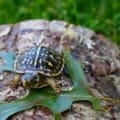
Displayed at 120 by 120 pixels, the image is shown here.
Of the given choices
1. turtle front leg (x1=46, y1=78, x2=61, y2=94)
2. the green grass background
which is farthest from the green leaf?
the green grass background

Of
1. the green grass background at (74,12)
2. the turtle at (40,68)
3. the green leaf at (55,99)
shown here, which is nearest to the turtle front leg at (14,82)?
the turtle at (40,68)

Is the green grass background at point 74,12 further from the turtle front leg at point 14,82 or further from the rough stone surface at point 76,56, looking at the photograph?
the turtle front leg at point 14,82

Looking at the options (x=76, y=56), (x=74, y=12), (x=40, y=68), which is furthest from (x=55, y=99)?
(x=74, y=12)

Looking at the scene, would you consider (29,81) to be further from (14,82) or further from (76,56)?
(76,56)

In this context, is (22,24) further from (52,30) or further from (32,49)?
(32,49)

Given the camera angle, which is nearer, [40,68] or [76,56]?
[40,68]

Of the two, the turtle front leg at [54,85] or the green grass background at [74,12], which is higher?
the green grass background at [74,12]

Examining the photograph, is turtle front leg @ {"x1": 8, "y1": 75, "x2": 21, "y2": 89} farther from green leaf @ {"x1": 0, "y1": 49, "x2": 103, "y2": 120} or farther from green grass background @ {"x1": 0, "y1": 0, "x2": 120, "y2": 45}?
green grass background @ {"x1": 0, "y1": 0, "x2": 120, "y2": 45}
